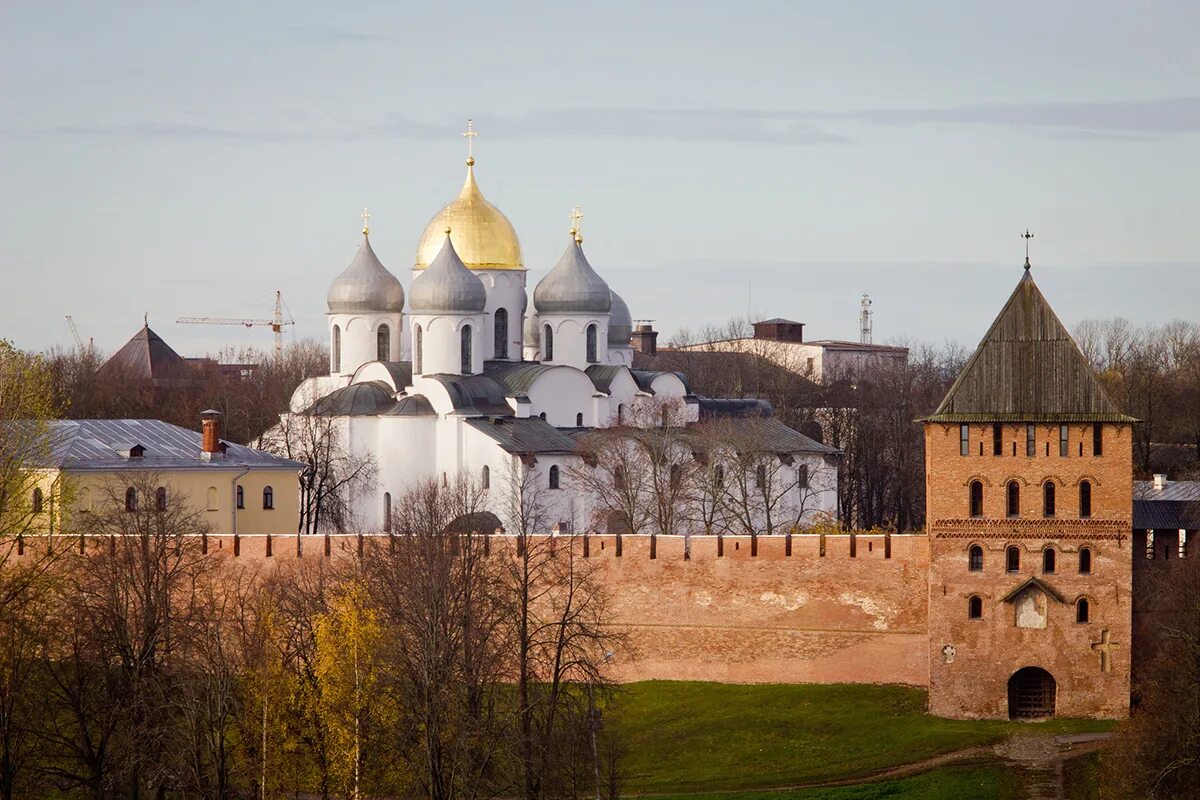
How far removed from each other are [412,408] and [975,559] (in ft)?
73.7

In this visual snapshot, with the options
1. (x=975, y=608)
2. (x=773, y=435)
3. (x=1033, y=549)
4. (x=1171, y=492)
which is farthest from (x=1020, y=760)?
(x=773, y=435)

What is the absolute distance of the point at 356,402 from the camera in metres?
58.5

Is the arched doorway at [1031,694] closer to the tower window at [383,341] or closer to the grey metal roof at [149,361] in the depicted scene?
the tower window at [383,341]

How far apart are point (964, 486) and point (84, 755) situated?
1300 cm

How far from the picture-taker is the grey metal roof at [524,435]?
56781 mm

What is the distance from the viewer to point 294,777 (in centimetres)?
3366

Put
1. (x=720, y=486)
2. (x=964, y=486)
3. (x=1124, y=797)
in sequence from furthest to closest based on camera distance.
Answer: (x=720, y=486)
(x=964, y=486)
(x=1124, y=797)

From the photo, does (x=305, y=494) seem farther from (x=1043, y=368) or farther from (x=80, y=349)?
(x=80, y=349)

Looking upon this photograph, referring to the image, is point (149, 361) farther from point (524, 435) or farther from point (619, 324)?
point (524, 435)

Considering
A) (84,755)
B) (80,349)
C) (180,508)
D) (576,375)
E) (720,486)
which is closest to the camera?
(84,755)

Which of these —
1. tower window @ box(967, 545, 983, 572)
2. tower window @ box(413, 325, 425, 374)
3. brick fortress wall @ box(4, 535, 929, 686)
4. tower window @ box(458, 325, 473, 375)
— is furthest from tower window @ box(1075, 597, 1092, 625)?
tower window @ box(413, 325, 425, 374)

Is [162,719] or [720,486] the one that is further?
[720,486]

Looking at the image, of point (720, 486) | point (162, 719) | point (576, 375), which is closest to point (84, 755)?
point (162, 719)

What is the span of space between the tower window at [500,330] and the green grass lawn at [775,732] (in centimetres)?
2329
